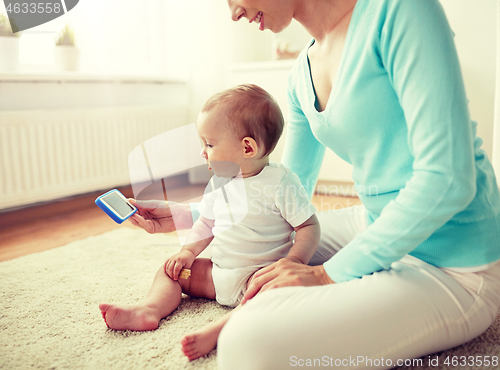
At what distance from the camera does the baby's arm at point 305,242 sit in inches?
33.3

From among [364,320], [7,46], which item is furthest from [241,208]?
[7,46]

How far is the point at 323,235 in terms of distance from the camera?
41.0 inches

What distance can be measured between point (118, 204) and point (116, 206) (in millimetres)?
11

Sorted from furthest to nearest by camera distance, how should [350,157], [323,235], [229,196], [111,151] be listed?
[111,151], [323,235], [229,196], [350,157]

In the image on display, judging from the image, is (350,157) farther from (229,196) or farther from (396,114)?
(229,196)

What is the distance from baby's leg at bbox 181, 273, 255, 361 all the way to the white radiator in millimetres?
1593

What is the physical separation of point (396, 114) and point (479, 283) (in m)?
0.31

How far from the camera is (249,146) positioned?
0.88m

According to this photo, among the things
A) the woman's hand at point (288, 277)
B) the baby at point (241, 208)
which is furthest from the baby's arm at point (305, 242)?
the woman's hand at point (288, 277)

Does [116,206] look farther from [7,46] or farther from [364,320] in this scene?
[7,46]

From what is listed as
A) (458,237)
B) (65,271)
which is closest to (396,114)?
(458,237)

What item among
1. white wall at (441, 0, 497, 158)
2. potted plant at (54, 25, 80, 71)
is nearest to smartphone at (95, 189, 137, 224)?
potted plant at (54, 25, 80, 71)

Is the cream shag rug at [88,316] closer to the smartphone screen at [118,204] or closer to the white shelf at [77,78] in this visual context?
the smartphone screen at [118,204]

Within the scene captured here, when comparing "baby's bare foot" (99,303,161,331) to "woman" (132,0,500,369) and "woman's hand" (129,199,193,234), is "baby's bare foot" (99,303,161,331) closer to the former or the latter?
"woman's hand" (129,199,193,234)
